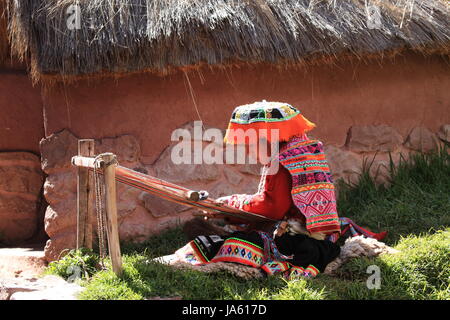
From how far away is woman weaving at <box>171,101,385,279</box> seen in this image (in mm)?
3662

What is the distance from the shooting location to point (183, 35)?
4.65 m

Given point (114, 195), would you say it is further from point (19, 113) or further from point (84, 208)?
point (19, 113)

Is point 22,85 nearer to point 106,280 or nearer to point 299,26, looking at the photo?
point 299,26

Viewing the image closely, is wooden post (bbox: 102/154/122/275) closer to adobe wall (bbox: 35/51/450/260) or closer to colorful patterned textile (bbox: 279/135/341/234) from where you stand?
colorful patterned textile (bbox: 279/135/341/234)

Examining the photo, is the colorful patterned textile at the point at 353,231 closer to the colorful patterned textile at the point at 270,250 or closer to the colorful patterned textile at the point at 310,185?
the colorful patterned textile at the point at 310,185

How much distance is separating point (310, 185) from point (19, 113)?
140 inches

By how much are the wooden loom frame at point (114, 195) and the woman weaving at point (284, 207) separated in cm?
15

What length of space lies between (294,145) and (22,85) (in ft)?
11.3

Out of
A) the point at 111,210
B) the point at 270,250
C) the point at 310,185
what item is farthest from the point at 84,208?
the point at 310,185

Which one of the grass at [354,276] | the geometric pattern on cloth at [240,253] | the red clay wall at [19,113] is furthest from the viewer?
the red clay wall at [19,113]

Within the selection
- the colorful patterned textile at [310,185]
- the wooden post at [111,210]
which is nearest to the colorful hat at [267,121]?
the colorful patterned textile at [310,185]

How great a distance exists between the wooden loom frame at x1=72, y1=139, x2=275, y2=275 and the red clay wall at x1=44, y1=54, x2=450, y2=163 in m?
1.03

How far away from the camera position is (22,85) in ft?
19.8

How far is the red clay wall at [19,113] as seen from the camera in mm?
5977
